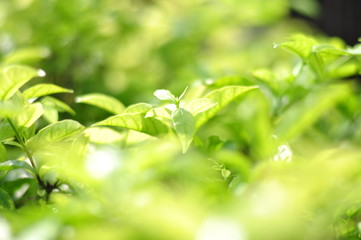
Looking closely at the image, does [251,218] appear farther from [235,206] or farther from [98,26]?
[98,26]

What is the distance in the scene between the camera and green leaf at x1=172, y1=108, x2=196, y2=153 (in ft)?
1.81

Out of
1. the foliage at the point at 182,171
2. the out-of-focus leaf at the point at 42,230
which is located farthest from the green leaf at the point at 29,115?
the out-of-focus leaf at the point at 42,230

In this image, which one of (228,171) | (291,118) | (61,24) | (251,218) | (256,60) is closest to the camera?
(251,218)

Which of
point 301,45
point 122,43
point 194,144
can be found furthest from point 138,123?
point 122,43

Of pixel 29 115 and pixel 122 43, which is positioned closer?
pixel 29 115

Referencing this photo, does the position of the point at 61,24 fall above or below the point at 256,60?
above

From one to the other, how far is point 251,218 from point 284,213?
0.03 metres

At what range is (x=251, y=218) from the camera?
374mm

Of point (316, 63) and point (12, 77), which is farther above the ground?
point (12, 77)

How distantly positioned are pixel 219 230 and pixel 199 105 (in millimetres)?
265

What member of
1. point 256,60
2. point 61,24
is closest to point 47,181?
point 61,24

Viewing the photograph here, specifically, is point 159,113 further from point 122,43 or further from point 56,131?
A: point 122,43

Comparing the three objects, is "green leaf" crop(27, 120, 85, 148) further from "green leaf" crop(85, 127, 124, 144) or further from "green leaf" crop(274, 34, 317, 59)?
"green leaf" crop(274, 34, 317, 59)

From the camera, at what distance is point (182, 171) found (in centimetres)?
50
